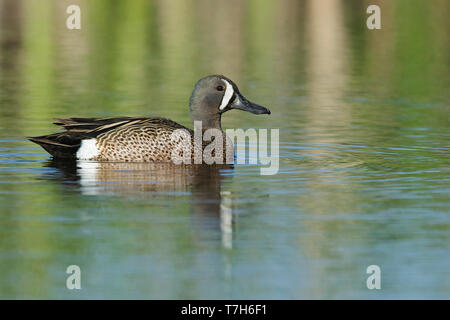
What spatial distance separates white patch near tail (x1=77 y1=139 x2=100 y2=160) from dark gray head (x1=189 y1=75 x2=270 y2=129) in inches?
54.6

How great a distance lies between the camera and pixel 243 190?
41.6 ft

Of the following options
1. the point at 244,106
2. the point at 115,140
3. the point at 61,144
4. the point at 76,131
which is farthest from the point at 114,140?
the point at 244,106

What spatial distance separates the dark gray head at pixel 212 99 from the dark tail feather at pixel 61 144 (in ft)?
5.18

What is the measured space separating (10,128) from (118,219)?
6.52 metres

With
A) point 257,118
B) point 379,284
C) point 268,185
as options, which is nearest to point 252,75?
point 257,118

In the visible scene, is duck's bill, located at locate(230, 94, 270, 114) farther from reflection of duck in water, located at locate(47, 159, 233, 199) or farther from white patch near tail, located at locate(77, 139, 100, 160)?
white patch near tail, located at locate(77, 139, 100, 160)

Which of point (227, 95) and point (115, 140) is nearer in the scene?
point (115, 140)

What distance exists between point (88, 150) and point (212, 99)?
1.70 meters

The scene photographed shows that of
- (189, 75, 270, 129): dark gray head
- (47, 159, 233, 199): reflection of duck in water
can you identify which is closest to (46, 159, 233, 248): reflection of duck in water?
(47, 159, 233, 199): reflection of duck in water

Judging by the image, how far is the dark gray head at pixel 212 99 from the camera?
49.6 feet

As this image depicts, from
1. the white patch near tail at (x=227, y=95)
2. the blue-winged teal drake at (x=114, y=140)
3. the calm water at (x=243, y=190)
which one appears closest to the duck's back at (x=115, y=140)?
the blue-winged teal drake at (x=114, y=140)

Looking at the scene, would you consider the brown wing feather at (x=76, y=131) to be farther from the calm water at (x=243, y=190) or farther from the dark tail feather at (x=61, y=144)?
the calm water at (x=243, y=190)

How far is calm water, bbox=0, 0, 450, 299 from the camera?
907 centimetres

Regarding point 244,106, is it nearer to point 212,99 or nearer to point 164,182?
point 212,99
